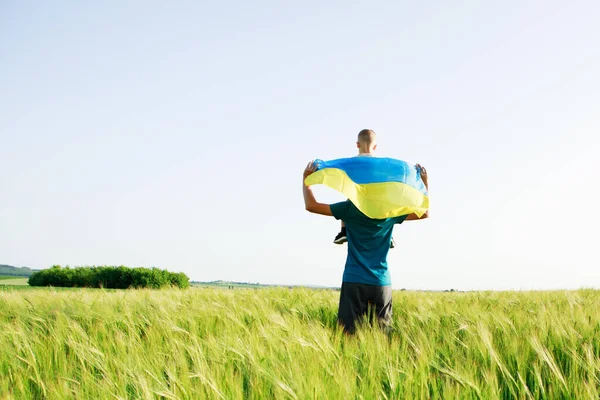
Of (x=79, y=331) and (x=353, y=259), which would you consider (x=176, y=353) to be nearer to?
(x=79, y=331)

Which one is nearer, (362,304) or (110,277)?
(362,304)

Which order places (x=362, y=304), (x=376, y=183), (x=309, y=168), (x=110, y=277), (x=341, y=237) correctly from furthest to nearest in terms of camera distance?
(x=110, y=277) → (x=341, y=237) → (x=309, y=168) → (x=376, y=183) → (x=362, y=304)

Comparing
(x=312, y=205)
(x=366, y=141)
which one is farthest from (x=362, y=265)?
(x=366, y=141)

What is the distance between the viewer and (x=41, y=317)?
15.1 ft

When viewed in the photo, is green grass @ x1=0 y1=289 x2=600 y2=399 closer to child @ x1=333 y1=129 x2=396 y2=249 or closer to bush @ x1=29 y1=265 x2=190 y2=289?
child @ x1=333 y1=129 x2=396 y2=249

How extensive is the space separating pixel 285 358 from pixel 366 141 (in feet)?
7.00

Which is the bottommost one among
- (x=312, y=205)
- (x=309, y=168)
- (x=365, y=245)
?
(x=365, y=245)

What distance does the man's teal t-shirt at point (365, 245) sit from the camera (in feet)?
12.4

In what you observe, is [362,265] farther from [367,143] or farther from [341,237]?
[367,143]

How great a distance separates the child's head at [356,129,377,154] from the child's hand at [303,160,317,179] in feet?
1.41

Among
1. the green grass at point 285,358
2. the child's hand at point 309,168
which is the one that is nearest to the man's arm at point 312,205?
the child's hand at point 309,168

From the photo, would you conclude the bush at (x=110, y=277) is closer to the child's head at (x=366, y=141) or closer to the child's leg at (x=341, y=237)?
the child's leg at (x=341, y=237)

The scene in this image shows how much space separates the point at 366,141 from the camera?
400 cm

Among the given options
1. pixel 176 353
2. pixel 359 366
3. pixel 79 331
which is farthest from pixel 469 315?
pixel 79 331
